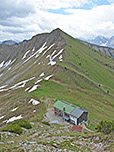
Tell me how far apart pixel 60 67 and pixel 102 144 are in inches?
3708

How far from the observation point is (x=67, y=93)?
270ft

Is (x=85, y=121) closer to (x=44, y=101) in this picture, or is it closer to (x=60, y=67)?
(x=44, y=101)

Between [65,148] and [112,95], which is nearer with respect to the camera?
[65,148]

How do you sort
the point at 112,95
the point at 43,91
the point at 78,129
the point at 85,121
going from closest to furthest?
the point at 78,129, the point at 85,121, the point at 43,91, the point at 112,95

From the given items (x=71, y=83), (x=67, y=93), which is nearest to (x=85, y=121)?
(x=67, y=93)

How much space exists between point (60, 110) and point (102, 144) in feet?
123

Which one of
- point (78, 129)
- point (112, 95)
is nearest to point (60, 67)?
point (112, 95)

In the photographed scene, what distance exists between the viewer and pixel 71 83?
100000 millimetres

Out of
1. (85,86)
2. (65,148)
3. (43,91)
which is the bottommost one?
(85,86)

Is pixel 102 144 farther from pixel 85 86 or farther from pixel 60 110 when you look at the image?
pixel 85 86

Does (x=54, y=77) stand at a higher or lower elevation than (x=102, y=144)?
lower

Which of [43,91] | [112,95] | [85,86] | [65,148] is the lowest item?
[112,95]

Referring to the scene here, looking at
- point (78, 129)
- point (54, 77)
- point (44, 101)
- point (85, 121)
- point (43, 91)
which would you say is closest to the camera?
point (78, 129)

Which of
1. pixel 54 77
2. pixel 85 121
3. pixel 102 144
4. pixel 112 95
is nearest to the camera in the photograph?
pixel 102 144
